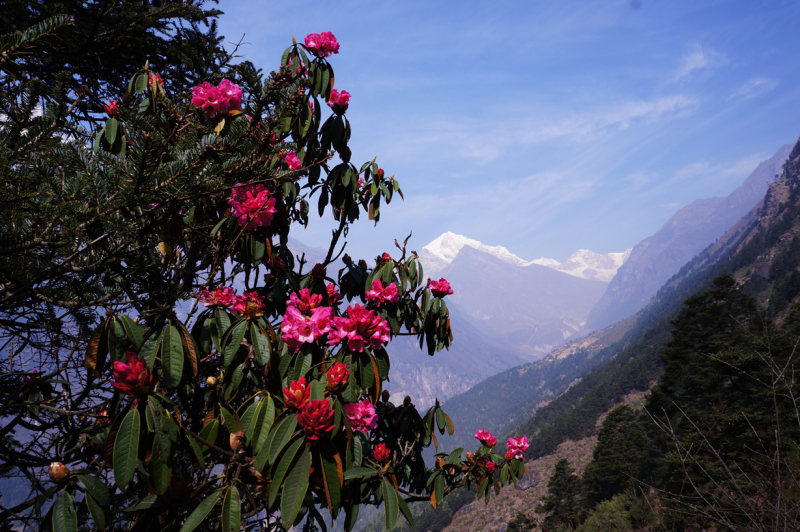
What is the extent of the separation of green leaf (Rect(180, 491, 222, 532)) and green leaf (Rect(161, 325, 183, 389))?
503 mm

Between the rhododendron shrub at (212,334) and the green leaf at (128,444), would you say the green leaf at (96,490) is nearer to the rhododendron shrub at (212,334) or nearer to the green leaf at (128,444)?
the rhododendron shrub at (212,334)

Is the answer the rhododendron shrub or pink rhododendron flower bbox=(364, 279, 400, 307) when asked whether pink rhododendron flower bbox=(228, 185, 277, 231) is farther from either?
pink rhododendron flower bbox=(364, 279, 400, 307)

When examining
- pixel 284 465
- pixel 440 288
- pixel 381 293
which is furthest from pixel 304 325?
pixel 440 288

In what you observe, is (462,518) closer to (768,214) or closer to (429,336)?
(429,336)

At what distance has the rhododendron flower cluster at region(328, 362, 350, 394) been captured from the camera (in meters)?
1.62

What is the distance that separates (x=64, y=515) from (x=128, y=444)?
0.30 m

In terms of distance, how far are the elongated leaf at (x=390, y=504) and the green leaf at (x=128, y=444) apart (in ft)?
3.50

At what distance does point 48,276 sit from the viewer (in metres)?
1.36

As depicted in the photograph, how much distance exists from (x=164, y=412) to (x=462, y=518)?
255 ft

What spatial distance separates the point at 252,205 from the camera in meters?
2.23

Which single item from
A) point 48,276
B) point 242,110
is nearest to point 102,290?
point 48,276

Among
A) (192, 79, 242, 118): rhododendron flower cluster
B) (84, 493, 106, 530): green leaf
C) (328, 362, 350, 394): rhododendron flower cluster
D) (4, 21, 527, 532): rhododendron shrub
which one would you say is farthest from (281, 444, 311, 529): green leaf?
(192, 79, 242, 118): rhododendron flower cluster

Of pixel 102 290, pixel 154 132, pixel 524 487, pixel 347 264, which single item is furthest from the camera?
pixel 524 487

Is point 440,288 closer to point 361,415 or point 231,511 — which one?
point 361,415
